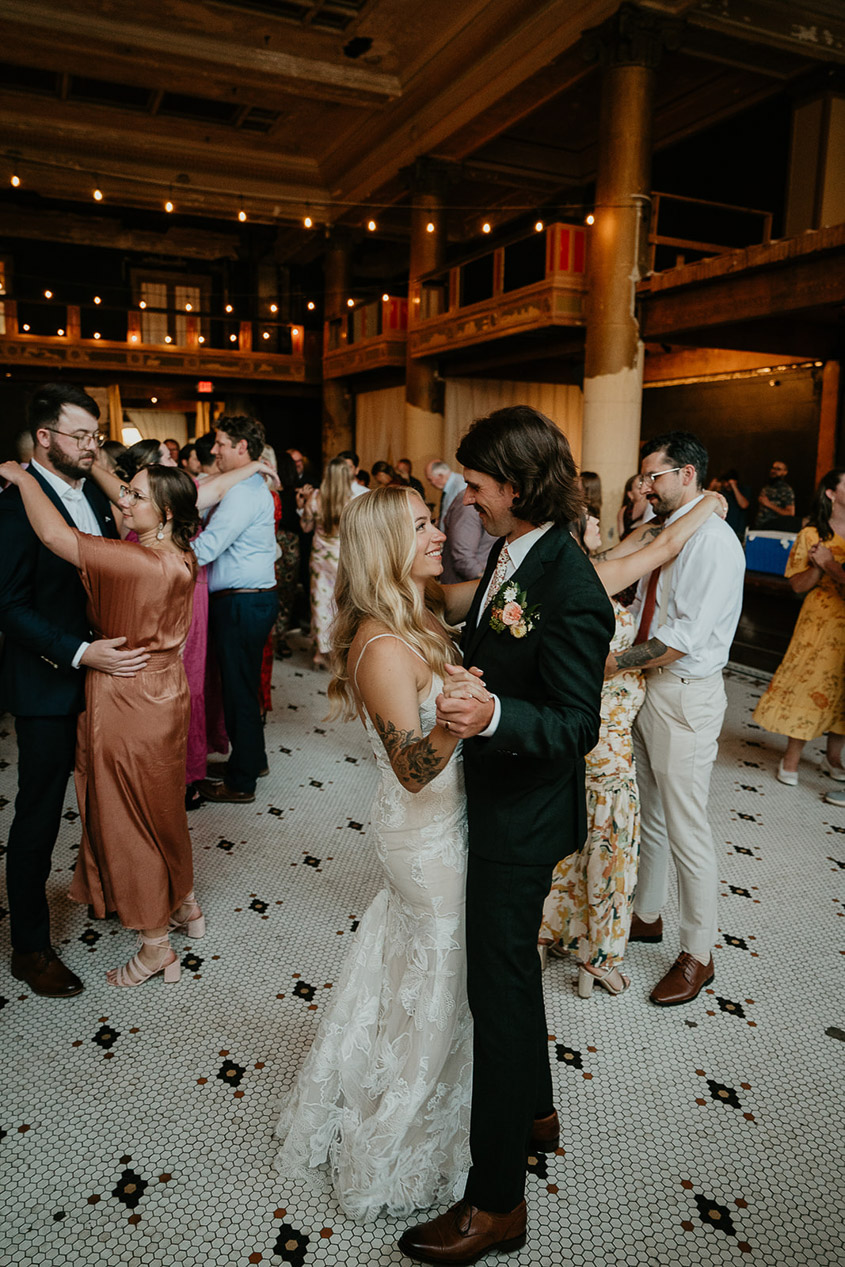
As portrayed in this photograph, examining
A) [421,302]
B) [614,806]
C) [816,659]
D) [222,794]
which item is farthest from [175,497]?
[421,302]

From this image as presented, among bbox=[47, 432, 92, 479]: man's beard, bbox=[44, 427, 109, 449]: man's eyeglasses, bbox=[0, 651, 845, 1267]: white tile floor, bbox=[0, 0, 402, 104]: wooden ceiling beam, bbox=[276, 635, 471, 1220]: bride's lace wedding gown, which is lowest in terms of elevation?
bbox=[0, 651, 845, 1267]: white tile floor

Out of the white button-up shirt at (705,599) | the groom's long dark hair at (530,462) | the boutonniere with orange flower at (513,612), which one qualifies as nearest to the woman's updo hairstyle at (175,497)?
the groom's long dark hair at (530,462)

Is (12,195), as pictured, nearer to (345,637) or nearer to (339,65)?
(339,65)

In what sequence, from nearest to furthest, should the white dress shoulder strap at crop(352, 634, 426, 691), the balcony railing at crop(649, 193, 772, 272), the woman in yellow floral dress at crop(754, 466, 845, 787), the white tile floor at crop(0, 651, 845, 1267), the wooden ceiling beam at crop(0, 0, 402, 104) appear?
the white dress shoulder strap at crop(352, 634, 426, 691)
the white tile floor at crop(0, 651, 845, 1267)
the woman in yellow floral dress at crop(754, 466, 845, 787)
the balcony railing at crop(649, 193, 772, 272)
the wooden ceiling beam at crop(0, 0, 402, 104)

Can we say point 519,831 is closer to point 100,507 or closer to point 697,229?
point 100,507

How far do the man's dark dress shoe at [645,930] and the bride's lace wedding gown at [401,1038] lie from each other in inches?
49.3

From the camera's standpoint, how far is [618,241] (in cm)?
887

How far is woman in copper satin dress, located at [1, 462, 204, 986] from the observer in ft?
7.95

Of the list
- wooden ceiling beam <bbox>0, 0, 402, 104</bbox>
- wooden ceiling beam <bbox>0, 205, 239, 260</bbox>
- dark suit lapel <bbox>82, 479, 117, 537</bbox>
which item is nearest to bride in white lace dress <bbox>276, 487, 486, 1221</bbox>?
dark suit lapel <bbox>82, 479, 117, 537</bbox>

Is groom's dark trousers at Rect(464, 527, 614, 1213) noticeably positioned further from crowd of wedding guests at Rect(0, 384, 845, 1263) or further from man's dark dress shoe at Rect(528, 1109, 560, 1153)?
man's dark dress shoe at Rect(528, 1109, 560, 1153)

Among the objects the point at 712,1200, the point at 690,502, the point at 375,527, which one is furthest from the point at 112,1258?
the point at 690,502

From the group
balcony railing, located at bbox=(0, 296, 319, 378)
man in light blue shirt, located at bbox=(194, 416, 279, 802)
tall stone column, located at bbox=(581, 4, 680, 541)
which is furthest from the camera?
balcony railing, located at bbox=(0, 296, 319, 378)

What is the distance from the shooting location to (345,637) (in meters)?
1.75

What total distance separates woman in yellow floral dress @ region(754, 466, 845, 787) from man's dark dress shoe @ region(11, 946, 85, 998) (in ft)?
11.6
